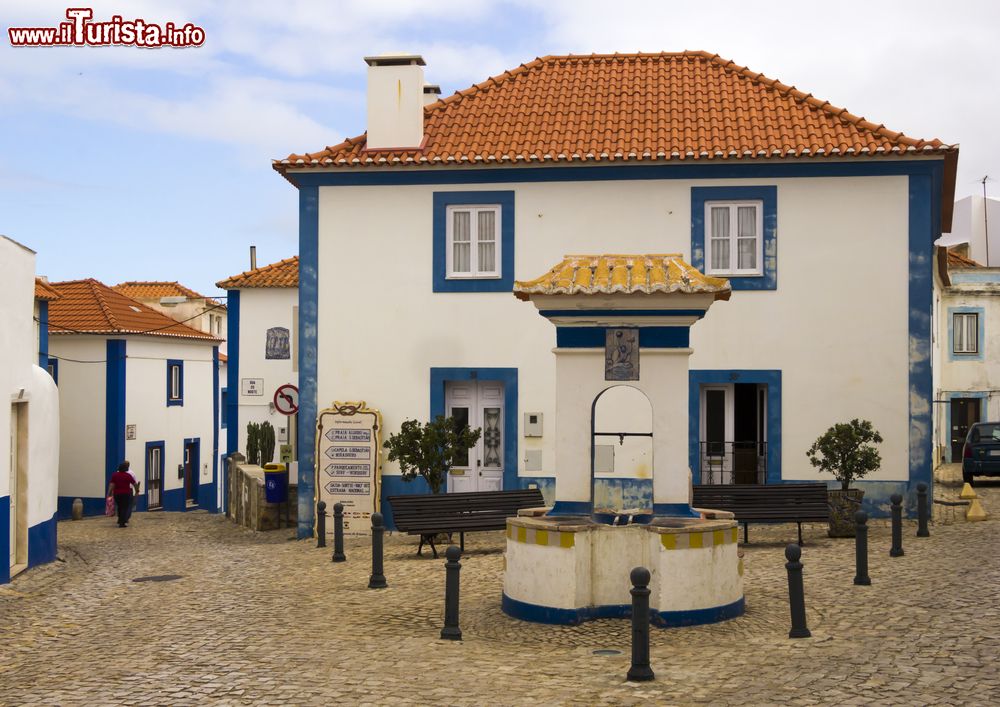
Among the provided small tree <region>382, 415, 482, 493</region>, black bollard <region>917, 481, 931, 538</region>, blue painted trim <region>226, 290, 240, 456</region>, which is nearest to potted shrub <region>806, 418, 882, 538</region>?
black bollard <region>917, 481, 931, 538</region>

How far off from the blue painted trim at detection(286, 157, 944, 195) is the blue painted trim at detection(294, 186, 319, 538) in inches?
20.6

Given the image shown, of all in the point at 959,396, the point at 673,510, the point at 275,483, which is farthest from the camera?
the point at 959,396

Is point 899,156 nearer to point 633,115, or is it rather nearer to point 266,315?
point 633,115

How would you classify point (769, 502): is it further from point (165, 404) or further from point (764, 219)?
point (165, 404)

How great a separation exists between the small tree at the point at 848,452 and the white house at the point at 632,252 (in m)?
1.20

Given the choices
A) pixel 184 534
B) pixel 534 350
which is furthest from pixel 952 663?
Result: pixel 184 534

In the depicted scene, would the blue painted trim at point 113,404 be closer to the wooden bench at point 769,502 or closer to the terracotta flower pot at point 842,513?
the wooden bench at point 769,502

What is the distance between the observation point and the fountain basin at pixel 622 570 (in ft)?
34.9

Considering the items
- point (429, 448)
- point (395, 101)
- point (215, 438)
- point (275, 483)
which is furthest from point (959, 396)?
point (215, 438)

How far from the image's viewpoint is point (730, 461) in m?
18.4

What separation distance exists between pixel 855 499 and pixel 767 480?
73.6 inches

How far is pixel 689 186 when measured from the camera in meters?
18.2

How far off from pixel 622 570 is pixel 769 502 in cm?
533

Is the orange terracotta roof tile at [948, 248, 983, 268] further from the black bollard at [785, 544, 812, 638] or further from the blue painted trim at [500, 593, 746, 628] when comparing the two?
the black bollard at [785, 544, 812, 638]
